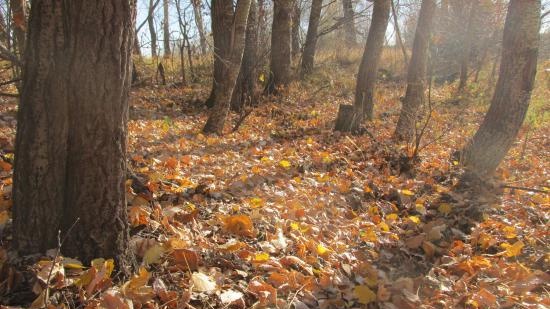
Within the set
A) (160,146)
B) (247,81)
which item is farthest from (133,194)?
(247,81)

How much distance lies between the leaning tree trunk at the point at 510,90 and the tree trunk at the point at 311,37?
26.2ft

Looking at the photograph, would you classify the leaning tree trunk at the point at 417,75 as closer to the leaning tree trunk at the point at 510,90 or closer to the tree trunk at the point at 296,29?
the leaning tree trunk at the point at 510,90

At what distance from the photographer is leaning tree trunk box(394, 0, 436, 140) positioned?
743 cm

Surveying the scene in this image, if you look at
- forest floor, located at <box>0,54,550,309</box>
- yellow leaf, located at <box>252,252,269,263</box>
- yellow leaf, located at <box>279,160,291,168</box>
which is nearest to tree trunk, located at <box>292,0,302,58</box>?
forest floor, located at <box>0,54,550,309</box>

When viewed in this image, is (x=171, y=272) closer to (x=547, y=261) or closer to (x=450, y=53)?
(x=547, y=261)

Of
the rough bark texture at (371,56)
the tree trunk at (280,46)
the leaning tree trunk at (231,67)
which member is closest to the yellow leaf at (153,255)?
the leaning tree trunk at (231,67)

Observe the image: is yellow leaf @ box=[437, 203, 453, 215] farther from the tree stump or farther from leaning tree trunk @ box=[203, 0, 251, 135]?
leaning tree trunk @ box=[203, 0, 251, 135]

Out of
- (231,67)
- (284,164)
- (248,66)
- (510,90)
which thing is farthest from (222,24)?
(510,90)

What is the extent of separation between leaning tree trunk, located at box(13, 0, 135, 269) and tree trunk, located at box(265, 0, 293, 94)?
871cm

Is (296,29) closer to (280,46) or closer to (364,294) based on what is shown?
(280,46)

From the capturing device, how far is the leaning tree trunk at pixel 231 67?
6.30 m

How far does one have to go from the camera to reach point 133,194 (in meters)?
3.22

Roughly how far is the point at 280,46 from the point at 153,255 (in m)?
9.16

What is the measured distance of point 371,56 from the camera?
8.61m
